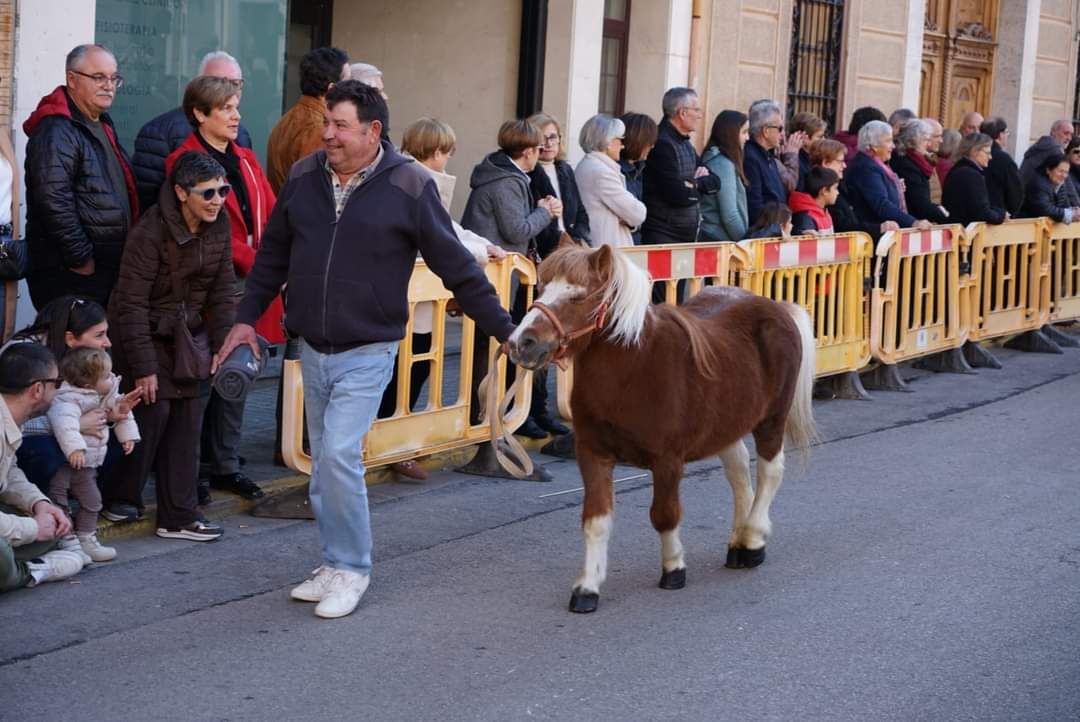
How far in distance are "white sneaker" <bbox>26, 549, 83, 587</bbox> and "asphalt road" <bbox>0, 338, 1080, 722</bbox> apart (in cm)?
5

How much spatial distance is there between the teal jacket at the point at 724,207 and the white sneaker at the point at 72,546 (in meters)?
6.02

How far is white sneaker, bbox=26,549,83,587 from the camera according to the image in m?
6.54

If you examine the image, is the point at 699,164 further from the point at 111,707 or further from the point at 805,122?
the point at 111,707

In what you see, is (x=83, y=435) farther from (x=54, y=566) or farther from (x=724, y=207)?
(x=724, y=207)

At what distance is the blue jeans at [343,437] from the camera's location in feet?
20.7

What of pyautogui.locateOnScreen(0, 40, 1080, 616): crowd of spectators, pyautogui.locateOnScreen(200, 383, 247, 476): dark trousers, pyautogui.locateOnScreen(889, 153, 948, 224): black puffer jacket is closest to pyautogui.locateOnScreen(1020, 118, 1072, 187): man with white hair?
pyautogui.locateOnScreen(889, 153, 948, 224): black puffer jacket

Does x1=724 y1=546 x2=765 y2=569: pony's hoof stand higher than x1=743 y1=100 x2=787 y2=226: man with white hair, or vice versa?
x1=743 y1=100 x2=787 y2=226: man with white hair

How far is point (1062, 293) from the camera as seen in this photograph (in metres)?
16.0

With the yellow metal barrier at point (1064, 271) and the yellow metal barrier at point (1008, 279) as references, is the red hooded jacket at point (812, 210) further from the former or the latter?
the yellow metal barrier at point (1064, 271)

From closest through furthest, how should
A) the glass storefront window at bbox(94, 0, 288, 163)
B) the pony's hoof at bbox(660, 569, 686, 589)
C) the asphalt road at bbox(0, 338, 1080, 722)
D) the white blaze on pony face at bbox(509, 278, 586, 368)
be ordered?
the asphalt road at bbox(0, 338, 1080, 722) < the white blaze on pony face at bbox(509, 278, 586, 368) < the pony's hoof at bbox(660, 569, 686, 589) < the glass storefront window at bbox(94, 0, 288, 163)

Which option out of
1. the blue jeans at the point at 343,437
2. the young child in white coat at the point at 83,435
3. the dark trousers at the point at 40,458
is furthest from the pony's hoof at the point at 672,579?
the dark trousers at the point at 40,458

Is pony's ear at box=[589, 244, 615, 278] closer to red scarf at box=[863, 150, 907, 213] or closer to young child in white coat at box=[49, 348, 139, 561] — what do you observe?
young child in white coat at box=[49, 348, 139, 561]

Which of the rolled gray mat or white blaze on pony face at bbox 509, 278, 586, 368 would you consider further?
the rolled gray mat

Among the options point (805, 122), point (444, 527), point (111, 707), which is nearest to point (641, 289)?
point (444, 527)
